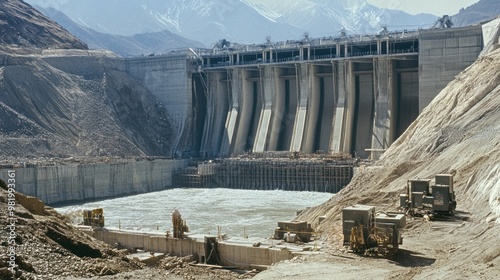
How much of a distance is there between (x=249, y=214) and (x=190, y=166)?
2249 centimetres

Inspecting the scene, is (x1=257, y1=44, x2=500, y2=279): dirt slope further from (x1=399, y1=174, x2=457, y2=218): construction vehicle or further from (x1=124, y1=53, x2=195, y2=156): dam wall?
(x1=124, y1=53, x2=195, y2=156): dam wall

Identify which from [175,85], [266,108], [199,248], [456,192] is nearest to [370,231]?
[199,248]

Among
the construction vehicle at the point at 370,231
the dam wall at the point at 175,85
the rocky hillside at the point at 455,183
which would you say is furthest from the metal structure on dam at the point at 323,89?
the construction vehicle at the point at 370,231

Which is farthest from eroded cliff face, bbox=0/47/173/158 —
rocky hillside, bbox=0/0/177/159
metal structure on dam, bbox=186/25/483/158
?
metal structure on dam, bbox=186/25/483/158

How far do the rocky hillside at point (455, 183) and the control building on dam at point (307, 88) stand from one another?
1205 cm

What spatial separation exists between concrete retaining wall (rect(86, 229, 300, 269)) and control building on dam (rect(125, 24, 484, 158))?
3107 cm

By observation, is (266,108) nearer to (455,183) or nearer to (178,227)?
(455,183)

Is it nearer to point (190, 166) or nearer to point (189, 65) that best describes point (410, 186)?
point (190, 166)

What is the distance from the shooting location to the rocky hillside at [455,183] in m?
20.1

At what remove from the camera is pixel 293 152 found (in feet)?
203

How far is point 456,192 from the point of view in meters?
30.3

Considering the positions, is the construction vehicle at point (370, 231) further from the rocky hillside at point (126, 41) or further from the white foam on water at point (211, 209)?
the rocky hillside at point (126, 41)

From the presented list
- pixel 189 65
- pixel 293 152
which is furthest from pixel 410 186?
pixel 189 65

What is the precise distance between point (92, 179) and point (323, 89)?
2453 centimetres
